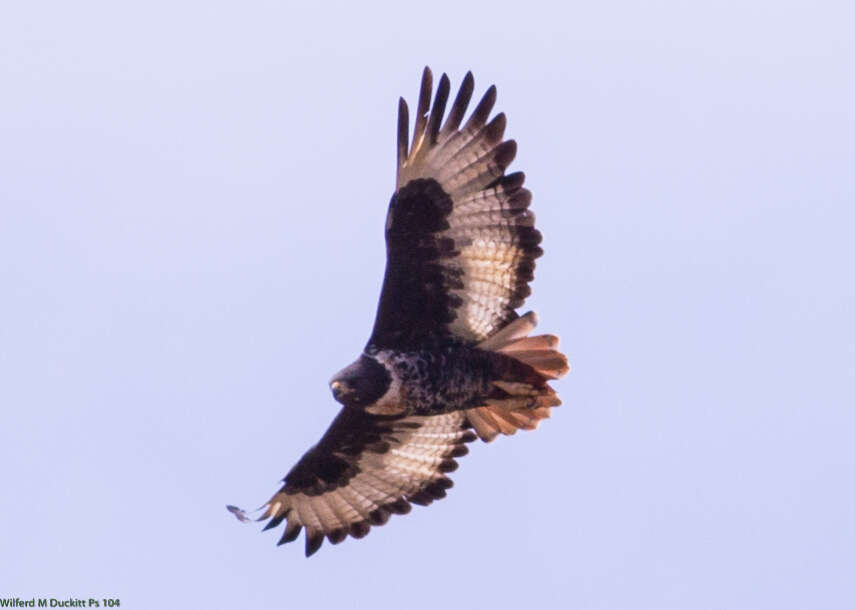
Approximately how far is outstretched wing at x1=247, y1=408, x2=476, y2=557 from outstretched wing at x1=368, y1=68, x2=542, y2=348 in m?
1.25

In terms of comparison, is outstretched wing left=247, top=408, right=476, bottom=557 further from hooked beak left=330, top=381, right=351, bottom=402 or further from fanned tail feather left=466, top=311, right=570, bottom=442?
hooked beak left=330, top=381, right=351, bottom=402

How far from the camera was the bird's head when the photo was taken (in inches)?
473

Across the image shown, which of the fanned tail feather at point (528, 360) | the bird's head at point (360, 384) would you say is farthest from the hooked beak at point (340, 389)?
the fanned tail feather at point (528, 360)

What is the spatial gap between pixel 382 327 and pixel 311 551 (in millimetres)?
2371

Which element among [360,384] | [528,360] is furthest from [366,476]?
[528,360]

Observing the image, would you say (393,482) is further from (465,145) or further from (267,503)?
(465,145)

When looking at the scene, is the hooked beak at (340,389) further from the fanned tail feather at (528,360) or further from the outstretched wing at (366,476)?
the outstretched wing at (366,476)

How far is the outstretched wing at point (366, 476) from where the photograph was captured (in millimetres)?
13500

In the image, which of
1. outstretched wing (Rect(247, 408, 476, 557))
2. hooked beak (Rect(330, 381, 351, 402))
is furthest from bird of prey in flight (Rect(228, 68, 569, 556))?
outstretched wing (Rect(247, 408, 476, 557))

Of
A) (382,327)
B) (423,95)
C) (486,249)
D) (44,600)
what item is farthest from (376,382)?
(44,600)

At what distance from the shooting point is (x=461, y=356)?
12.4 meters

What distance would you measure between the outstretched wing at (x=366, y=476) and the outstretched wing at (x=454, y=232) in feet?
4.11

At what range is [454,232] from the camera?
1237cm

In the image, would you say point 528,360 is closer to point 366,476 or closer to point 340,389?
point 340,389
